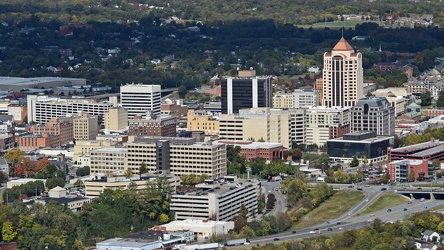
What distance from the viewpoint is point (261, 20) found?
106938 millimetres

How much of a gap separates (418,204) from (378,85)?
83.1ft

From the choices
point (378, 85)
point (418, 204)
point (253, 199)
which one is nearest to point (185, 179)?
point (253, 199)

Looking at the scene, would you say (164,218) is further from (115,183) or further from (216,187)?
(115,183)

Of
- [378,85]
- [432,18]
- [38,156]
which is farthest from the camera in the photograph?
[432,18]

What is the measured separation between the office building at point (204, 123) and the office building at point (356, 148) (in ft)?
16.2

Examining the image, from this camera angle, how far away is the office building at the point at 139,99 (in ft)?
230

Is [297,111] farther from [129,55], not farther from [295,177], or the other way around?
[129,55]

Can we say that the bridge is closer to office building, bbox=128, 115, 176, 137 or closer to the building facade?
the building facade

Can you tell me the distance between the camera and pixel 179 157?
5672 centimetres

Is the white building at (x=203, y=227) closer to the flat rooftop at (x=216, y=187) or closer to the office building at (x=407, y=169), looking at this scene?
the flat rooftop at (x=216, y=187)

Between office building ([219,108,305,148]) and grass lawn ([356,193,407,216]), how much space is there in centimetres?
951

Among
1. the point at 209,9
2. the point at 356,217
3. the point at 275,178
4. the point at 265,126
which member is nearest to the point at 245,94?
the point at 265,126

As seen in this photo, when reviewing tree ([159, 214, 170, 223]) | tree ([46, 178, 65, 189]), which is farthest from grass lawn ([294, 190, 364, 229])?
tree ([46, 178, 65, 189])

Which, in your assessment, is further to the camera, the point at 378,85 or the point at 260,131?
the point at 378,85
